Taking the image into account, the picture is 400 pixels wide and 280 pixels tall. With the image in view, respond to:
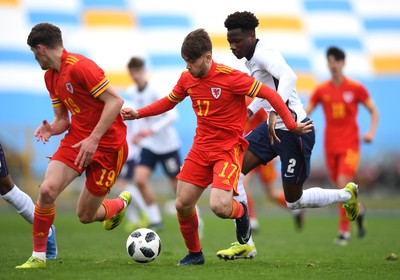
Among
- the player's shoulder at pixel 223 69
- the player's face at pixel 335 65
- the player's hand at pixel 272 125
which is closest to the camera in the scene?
the player's shoulder at pixel 223 69

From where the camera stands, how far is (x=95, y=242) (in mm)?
11656

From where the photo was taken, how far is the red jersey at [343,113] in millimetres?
12297

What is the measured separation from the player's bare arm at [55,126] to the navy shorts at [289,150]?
216 centimetres

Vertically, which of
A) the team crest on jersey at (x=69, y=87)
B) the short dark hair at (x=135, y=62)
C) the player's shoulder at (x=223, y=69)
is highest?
the short dark hair at (x=135, y=62)

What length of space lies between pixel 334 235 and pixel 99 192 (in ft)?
22.9

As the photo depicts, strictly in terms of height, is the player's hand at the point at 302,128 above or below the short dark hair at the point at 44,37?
below

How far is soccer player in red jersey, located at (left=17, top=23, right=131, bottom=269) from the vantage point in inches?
291

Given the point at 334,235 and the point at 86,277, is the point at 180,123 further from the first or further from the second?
the point at 86,277

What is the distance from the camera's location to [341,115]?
12.4 m

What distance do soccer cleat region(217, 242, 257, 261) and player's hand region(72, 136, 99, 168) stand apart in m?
1.82

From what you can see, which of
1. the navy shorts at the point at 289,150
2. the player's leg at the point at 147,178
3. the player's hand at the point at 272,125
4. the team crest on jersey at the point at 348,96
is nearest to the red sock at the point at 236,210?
the player's hand at the point at 272,125

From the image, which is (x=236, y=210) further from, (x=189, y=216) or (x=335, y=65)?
(x=335, y=65)

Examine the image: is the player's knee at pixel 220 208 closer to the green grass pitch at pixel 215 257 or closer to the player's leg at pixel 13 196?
the green grass pitch at pixel 215 257

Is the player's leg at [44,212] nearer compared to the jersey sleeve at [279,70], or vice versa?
the player's leg at [44,212]
